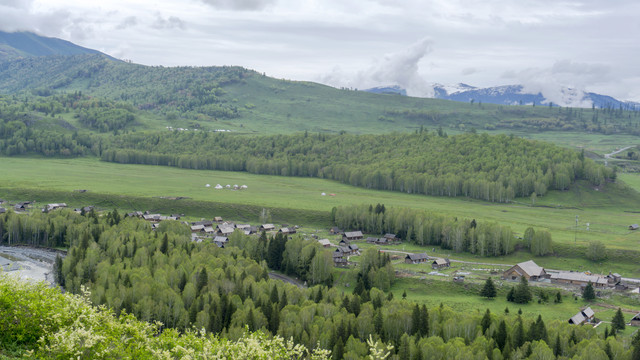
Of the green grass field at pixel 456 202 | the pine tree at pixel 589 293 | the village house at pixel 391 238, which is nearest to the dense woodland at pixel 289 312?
the pine tree at pixel 589 293

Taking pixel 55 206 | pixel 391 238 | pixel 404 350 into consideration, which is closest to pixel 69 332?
pixel 404 350

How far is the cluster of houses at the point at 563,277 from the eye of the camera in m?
103

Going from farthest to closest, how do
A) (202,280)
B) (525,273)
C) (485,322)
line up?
1. (525,273)
2. (202,280)
3. (485,322)

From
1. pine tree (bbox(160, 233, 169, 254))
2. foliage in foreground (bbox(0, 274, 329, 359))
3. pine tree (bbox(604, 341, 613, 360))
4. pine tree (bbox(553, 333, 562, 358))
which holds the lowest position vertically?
pine tree (bbox(553, 333, 562, 358))

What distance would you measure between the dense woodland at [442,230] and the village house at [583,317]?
38.5 meters

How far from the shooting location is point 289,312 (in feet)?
232

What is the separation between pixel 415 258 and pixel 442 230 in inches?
684

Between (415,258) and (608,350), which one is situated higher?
(608,350)

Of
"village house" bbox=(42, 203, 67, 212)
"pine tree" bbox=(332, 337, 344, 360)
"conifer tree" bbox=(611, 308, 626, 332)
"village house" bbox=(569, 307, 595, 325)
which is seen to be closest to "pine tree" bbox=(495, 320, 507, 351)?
"pine tree" bbox=(332, 337, 344, 360)

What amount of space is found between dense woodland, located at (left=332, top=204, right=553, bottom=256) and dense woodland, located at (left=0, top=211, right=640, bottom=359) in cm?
3538

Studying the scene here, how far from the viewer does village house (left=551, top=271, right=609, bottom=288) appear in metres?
103

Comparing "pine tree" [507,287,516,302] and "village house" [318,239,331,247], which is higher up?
"village house" [318,239,331,247]

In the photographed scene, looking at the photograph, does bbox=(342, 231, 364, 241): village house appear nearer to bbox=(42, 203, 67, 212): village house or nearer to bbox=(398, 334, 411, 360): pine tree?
bbox=(398, 334, 411, 360): pine tree

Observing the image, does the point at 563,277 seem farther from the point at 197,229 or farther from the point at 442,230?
the point at 197,229
